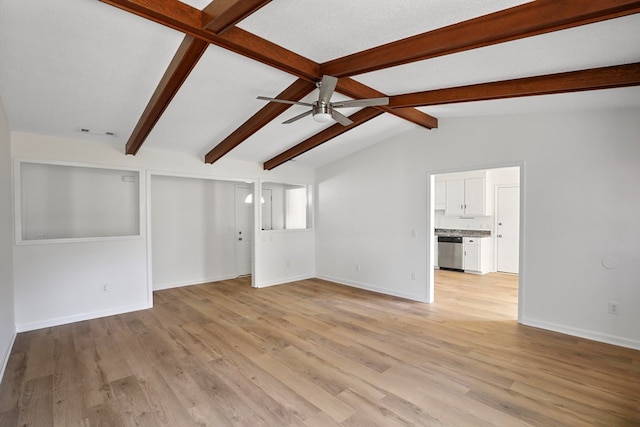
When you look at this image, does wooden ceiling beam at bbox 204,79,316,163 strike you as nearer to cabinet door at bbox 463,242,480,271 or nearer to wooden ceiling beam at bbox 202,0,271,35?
wooden ceiling beam at bbox 202,0,271,35

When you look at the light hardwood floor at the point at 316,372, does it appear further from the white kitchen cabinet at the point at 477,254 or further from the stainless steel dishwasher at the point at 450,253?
the stainless steel dishwasher at the point at 450,253

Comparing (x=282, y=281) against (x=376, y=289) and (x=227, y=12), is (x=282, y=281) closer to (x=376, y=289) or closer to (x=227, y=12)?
(x=376, y=289)

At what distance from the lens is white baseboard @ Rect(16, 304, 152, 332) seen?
150 inches

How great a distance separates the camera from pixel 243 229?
271 inches

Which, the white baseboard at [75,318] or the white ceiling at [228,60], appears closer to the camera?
the white ceiling at [228,60]

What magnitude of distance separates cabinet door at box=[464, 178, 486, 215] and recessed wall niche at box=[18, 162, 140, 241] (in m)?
6.83

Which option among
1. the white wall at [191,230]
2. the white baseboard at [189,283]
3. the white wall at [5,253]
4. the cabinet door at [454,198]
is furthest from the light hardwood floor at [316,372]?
the cabinet door at [454,198]

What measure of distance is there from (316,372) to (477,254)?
5.56 metres

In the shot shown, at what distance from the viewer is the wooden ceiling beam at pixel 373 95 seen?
314 cm

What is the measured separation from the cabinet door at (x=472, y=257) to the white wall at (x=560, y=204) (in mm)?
2764

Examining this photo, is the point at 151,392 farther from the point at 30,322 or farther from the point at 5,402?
the point at 30,322

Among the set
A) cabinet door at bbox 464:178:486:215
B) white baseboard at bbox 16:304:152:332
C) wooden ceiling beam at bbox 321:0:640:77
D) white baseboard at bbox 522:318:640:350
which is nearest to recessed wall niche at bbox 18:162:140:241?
white baseboard at bbox 16:304:152:332

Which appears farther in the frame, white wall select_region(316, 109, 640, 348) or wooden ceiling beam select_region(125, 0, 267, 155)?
white wall select_region(316, 109, 640, 348)

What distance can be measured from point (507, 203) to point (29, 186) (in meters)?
8.79
